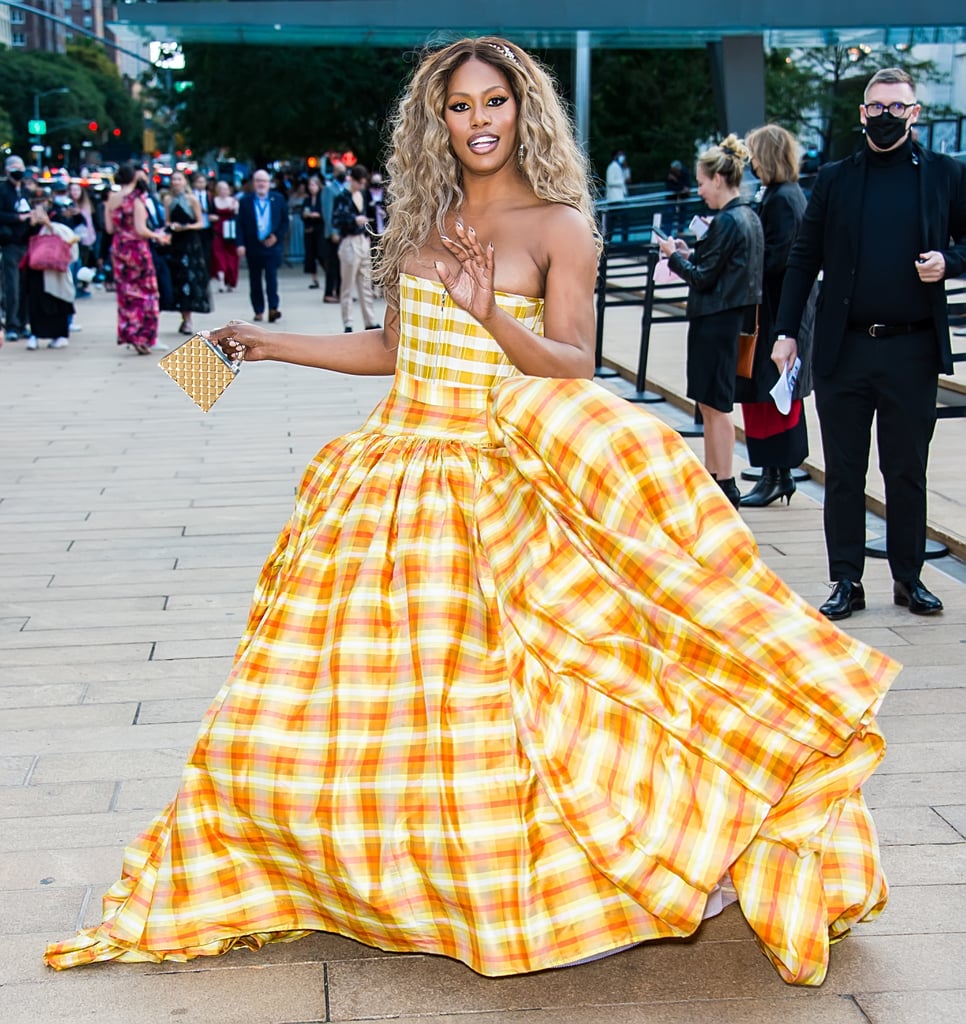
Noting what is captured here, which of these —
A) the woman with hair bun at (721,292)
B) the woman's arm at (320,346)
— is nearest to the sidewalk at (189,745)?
the woman with hair bun at (721,292)

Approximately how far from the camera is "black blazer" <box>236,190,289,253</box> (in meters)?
18.3

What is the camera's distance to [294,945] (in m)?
3.43

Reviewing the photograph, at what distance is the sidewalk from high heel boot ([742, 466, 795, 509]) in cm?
11

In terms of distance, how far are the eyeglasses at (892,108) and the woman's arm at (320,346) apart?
8.63ft

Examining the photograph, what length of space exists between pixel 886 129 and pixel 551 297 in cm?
282

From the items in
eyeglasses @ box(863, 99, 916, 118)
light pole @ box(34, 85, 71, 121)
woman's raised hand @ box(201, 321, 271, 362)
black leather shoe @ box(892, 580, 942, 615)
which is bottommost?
black leather shoe @ box(892, 580, 942, 615)

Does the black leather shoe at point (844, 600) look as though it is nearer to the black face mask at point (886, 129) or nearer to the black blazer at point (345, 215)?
the black face mask at point (886, 129)

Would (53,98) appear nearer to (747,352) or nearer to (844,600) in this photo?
(747,352)

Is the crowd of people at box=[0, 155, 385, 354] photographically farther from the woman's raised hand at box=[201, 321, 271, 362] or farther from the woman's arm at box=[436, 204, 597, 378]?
the woman's arm at box=[436, 204, 597, 378]

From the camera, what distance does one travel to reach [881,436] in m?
6.04

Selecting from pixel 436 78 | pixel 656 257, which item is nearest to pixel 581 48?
pixel 656 257

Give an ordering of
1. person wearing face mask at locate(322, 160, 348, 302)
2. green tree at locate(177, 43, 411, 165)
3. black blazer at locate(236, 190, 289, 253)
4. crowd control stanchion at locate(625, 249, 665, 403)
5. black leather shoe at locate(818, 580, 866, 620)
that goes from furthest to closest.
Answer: green tree at locate(177, 43, 411, 165) → person wearing face mask at locate(322, 160, 348, 302) → black blazer at locate(236, 190, 289, 253) → crowd control stanchion at locate(625, 249, 665, 403) → black leather shoe at locate(818, 580, 866, 620)

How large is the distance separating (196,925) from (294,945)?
268mm

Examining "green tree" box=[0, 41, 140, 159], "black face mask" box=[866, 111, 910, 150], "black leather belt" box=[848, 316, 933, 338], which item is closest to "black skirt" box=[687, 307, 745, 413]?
"black leather belt" box=[848, 316, 933, 338]
